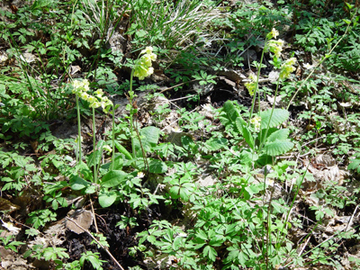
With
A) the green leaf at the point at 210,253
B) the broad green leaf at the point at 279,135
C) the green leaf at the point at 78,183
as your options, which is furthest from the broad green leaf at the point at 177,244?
the broad green leaf at the point at 279,135

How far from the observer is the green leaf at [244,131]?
2.62 m

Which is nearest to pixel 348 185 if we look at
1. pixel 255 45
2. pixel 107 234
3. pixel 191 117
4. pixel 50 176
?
pixel 191 117

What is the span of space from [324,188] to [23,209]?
240cm

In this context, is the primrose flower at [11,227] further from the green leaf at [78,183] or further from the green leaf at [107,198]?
the green leaf at [107,198]

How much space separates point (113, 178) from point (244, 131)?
115 centimetres

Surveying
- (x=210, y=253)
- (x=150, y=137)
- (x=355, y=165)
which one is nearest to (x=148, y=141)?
(x=150, y=137)

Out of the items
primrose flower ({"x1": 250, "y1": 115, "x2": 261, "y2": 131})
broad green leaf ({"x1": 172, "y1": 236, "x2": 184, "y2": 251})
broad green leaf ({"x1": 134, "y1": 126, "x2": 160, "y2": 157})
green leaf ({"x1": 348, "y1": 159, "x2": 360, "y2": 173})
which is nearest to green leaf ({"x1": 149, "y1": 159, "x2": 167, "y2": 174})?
broad green leaf ({"x1": 134, "y1": 126, "x2": 160, "y2": 157})

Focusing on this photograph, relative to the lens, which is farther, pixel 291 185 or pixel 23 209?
pixel 291 185

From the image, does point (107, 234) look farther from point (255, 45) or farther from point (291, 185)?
point (255, 45)

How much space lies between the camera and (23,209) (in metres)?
2.30

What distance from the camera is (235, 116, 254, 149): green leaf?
2.62 metres

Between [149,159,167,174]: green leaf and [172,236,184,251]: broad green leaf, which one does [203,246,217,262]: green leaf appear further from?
[149,159,167,174]: green leaf

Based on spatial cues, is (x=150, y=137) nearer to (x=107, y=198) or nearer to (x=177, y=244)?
(x=107, y=198)

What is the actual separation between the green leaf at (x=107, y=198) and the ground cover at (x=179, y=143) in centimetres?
1
